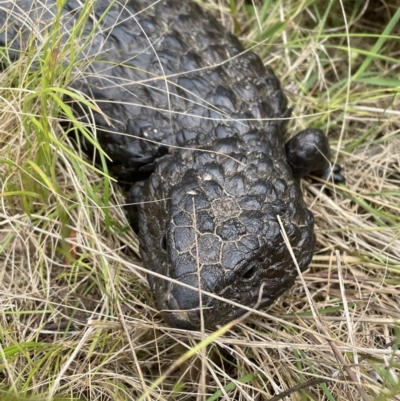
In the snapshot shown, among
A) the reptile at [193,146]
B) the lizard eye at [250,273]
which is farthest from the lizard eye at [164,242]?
the lizard eye at [250,273]

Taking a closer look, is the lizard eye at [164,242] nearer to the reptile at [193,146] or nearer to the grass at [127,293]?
the reptile at [193,146]

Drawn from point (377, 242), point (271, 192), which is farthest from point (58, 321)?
point (377, 242)

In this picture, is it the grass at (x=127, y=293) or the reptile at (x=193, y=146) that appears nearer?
the reptile at (x=193, y=146)

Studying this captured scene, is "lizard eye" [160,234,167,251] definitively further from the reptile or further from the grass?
the grass

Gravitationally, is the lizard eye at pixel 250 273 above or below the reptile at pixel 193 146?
below

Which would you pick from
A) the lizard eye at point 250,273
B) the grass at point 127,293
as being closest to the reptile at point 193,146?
the lizard eye at point 250,273

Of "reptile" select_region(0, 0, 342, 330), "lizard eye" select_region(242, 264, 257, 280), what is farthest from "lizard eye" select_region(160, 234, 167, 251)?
"lizard eye" select_region(242, 264, 257, 280)
